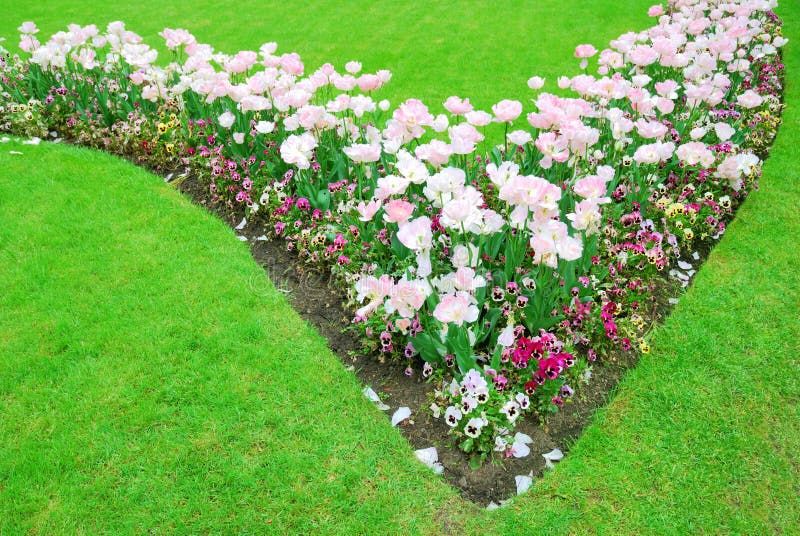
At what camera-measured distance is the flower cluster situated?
2.83 meters

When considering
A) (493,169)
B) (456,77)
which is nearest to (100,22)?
(456,77)

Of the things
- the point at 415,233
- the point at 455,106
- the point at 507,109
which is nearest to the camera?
the point at 415,233

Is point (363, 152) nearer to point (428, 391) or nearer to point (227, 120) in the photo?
point (428, 391)

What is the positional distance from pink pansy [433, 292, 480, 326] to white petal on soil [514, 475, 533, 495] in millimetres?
766

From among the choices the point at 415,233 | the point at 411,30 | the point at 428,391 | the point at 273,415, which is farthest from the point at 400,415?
the point at 411,30

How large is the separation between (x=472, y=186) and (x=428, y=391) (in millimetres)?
1292

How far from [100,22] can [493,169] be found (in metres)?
9.18

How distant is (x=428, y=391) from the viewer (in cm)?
307

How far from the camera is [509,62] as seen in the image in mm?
7484

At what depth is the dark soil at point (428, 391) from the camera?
→ 2.70 meters

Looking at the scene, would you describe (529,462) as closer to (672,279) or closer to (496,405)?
(496,405)

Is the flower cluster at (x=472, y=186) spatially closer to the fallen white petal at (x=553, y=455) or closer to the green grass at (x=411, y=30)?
the fallen white petal at (x=553, y=455)

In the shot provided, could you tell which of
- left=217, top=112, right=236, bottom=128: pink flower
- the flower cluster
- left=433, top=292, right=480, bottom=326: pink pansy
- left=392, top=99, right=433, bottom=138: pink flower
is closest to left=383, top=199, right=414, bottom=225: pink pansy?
the flower cluster

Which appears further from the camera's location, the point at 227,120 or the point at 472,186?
the point at 227,120
